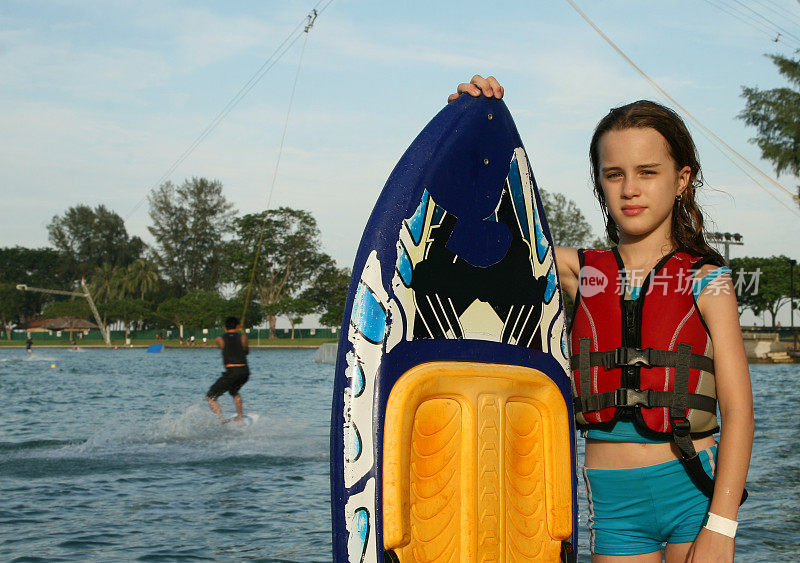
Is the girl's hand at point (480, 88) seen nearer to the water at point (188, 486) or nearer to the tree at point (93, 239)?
the water at point (188, 486)

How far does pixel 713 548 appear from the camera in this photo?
5.64 feet

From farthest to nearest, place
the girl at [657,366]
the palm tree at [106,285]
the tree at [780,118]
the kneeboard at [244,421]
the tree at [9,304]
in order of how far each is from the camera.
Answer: the tree at [9,304]
the palm tree at [106,285]
the tree at [780,118]
the kneeboard at [244,421]
the girl at [657,366]

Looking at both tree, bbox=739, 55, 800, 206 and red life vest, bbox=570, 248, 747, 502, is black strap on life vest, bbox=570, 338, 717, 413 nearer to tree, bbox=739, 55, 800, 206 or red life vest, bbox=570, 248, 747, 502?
red life vest, bbox=570, 248, 747, 502

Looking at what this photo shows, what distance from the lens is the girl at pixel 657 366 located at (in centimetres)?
182

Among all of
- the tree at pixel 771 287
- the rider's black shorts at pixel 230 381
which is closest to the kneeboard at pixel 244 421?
the rider's black shorts at pixel 230 381

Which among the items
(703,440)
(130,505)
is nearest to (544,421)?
(703,440)

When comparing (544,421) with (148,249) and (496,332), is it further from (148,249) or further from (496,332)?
(148,249)

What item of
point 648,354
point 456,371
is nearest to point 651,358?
point 648,354

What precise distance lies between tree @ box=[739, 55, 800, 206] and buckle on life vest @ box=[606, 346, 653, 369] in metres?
27.8

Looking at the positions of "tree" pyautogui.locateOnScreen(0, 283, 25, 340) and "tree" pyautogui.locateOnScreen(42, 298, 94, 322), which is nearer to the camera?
"tree" pyautogui.locateOnScreen(42, 298, 94, 322)

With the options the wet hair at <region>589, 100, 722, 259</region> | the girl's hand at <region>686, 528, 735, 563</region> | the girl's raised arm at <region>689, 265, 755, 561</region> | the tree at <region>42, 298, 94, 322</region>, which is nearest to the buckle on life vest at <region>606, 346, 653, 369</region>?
the girl's raised arm at <region>689, 265, 755, 561</region>

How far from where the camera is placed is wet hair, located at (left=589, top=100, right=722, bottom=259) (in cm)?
199

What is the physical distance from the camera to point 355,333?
232 cm

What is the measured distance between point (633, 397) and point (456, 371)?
2.09 ft
